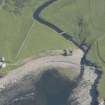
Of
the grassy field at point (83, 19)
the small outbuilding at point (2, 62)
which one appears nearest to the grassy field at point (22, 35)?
the small outbuilding at point (2, 62)

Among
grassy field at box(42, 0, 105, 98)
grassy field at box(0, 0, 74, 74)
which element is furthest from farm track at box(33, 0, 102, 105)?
grassy field at box(0, 0, 74, 74)

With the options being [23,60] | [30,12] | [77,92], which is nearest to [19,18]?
[30,12]

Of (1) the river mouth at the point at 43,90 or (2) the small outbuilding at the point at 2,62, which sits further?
(1) the river mouth at the point at 43,90

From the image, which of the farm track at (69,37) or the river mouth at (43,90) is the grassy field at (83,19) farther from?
the river mouth at (43,90)

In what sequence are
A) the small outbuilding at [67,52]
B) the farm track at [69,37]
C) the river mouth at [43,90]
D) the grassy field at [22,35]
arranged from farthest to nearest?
the small outbuilding at [67,52]
the grassy field at [22,35]
the farm track at [69,37]
the river mouth at [43,90]

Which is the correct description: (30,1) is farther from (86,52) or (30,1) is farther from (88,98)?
(88,98)

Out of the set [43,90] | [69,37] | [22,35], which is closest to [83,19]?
[69,37]

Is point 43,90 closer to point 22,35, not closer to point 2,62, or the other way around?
point 2,62
